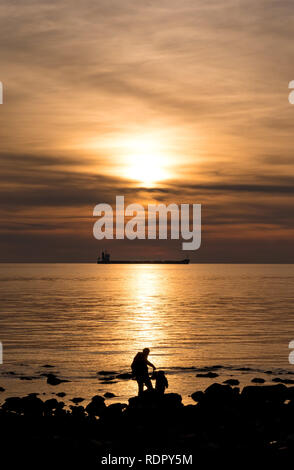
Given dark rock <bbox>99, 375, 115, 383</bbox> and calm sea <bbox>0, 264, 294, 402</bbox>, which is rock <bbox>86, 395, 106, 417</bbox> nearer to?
calm sea <bbox>0, 264, 294, 402</bbox>

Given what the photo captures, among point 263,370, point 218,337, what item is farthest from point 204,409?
point 218,337

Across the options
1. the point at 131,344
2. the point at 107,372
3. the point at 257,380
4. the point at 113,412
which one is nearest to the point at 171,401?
the point at 113,412

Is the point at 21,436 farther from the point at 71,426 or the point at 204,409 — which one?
the point at 204,409

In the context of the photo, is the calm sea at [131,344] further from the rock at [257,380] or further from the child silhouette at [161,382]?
the child silhouette at [161,382]

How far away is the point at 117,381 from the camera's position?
31.9 meters

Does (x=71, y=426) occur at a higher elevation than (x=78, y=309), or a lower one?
lower

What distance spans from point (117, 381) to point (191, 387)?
441 cm

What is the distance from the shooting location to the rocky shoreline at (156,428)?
16438 mm

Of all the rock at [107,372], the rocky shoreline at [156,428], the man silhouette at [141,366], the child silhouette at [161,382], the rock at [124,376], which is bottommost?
the rocky shoreline at [156,428]

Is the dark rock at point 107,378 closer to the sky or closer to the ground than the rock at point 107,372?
closer to the ground

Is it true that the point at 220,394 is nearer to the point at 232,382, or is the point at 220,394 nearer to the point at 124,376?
the point at 232,382

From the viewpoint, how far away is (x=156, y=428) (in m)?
19.2

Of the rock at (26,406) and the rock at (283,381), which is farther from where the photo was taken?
the rock at (283,381)

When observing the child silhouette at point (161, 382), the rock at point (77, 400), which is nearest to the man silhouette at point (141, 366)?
the child silhouette at point (161, 382)
